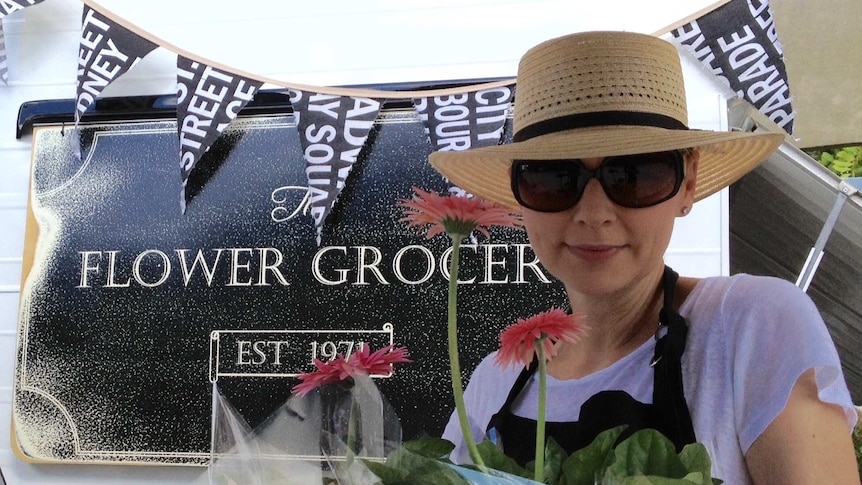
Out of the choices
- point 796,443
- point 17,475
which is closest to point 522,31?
point 796,443

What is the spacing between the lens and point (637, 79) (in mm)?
835

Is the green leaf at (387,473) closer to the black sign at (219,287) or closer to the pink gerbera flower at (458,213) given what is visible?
the pink gerbera flower at (458,213)

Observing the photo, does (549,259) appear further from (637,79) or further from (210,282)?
(210,282)

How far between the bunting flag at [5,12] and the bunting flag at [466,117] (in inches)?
41.2

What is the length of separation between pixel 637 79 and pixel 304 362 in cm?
119

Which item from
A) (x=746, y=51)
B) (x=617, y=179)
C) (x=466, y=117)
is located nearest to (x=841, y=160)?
(x=746, y=51)

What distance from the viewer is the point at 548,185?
834 mm

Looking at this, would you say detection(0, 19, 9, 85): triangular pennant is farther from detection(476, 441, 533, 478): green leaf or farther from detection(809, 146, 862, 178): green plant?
detection(809, 146, 862, 178): green plant

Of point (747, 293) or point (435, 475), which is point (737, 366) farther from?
point (435, 475)

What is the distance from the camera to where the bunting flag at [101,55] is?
73.7 inches

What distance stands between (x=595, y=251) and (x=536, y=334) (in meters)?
0.29

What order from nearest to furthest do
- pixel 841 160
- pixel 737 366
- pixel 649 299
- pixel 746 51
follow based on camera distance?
pixel 737 366 < pixel 649 299 < pixel 746 51 < pixel 841 160

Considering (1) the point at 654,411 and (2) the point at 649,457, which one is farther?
(1) the point at 654,411

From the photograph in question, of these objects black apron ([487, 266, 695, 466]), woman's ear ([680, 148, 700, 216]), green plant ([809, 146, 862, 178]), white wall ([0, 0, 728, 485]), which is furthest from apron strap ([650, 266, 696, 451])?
green plant ([809, 146, 862, 178])
